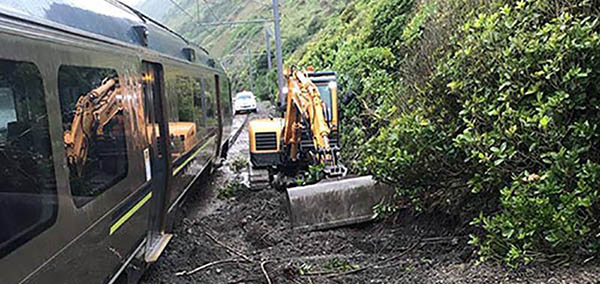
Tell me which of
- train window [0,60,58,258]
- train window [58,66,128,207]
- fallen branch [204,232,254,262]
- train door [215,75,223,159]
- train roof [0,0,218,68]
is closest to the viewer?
train window [0,60,58,258]

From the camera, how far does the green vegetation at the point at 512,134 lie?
4105 mm

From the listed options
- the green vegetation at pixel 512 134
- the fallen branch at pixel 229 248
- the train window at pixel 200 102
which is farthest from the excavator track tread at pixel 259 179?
the green vegetation at pixel 512 134

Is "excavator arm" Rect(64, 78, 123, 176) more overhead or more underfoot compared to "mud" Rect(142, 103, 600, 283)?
more overhead

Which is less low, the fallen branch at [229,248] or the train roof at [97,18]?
the train roof at [97,18]

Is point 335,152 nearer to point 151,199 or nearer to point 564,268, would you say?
point 151,199

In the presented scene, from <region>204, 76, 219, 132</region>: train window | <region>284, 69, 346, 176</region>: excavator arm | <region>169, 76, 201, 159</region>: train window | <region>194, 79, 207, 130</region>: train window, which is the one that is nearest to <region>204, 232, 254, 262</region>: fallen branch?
<region>169, 76, 201, 159</region>: train window

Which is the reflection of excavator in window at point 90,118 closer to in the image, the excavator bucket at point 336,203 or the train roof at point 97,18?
the train roof at point 97,18

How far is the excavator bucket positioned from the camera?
23.1 ft

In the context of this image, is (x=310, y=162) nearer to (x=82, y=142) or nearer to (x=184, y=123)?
(x=184, y=123)

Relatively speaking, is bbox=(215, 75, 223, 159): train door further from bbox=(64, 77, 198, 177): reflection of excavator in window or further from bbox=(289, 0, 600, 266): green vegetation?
bbox=(64, 77, 198, 177): reflection of excavator in window

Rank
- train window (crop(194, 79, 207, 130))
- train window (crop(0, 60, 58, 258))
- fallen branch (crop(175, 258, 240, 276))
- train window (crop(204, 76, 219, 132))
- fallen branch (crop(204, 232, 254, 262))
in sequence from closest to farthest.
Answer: train window (crop(0, 60, 58, 258))
fallen branch (crop(175, 258, 240, 276))
fallen branch (crop(204, 232, 254, 262))
train window (crop(194, 79, 207, 130))
train window (crop(204, 76, 219, 132))

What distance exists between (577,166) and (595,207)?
39cm

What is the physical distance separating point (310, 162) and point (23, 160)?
→ 6.68 m

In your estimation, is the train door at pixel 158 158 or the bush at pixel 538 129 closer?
the bush at pixel 538 129
